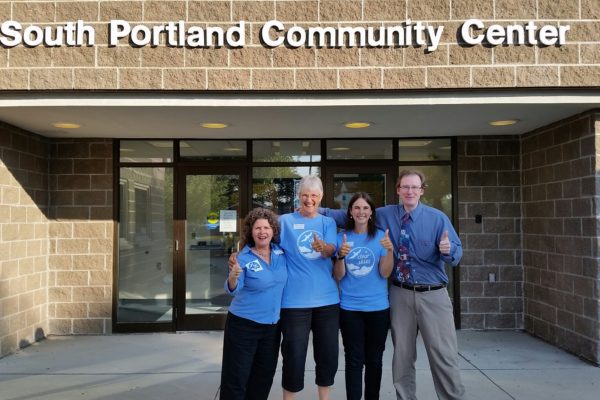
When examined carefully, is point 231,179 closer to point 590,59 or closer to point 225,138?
point 225,138

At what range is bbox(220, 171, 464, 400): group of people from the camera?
11.0 ft

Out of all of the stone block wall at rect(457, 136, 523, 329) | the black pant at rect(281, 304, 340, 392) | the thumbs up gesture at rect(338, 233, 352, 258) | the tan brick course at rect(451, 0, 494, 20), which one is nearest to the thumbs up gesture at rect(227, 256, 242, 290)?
the black pant at rect(281, 304, 340, 392)

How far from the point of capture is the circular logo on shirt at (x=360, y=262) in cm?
354

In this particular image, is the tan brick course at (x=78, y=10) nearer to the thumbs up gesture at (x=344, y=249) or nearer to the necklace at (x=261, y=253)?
the necklace at (x=261, y=253)

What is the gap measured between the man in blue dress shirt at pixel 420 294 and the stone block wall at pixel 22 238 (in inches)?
158

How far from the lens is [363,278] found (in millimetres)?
3537

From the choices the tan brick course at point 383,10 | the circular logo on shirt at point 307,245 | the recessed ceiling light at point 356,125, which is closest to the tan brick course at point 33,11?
the tan brick course at point 383,10

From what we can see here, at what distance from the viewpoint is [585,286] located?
5.45 m

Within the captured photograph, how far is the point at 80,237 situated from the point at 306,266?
4416 mm

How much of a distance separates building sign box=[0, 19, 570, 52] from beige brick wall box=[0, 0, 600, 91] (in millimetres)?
54

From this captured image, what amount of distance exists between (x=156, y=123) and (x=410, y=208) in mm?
3349

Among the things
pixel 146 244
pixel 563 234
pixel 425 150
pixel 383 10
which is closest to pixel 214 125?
pixel 146 244

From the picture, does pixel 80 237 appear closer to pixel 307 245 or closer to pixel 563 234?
pixel 307 245

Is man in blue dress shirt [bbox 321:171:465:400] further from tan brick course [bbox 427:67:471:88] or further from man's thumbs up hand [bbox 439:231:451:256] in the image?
tan brick course [bbox 427:67:471:88]
